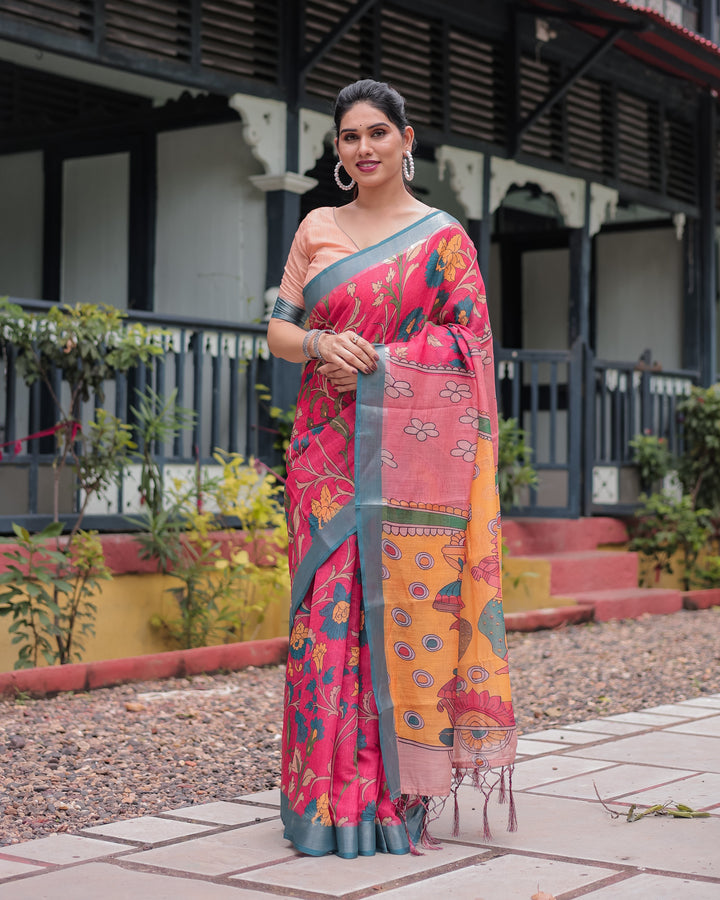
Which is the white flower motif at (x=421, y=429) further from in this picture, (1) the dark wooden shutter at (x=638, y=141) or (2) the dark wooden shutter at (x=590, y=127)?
(1) the dark wooden shutter at (x=638, y=141)

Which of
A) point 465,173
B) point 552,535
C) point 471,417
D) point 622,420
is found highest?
point 465,173

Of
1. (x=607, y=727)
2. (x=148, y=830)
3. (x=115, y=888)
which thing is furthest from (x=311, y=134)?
(x=115, y=888)

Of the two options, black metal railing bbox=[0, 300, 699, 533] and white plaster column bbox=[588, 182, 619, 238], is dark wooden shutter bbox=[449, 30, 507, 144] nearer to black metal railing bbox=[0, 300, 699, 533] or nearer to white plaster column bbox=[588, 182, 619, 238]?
white plaster column bbox=[588, 182, 619, 238]

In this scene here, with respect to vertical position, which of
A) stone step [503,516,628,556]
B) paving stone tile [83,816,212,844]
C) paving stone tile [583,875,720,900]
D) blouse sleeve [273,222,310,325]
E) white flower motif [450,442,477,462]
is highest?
blouse sleeve [273,222,310,325]

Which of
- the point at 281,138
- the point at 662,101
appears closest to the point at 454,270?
the point at 281,138

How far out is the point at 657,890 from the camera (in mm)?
3064

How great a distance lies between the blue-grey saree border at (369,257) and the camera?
357 centimetres

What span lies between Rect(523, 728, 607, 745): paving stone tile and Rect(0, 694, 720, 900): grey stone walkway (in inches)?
25.1

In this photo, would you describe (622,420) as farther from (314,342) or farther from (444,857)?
(444,857)

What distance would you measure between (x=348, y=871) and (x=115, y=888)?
54cm

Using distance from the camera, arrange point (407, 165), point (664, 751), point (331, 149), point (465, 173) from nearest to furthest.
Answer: point (407, 165) → point (664, 751) → point (465, 173) → point (331, 149)

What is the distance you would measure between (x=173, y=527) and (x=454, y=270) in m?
3.68

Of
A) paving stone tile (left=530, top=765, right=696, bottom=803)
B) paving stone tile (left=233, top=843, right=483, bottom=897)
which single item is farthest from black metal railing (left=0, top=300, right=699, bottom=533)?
paving stone tile (left=233, top=843, right=483, bottom=897)

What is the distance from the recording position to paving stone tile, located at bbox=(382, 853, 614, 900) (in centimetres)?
306
